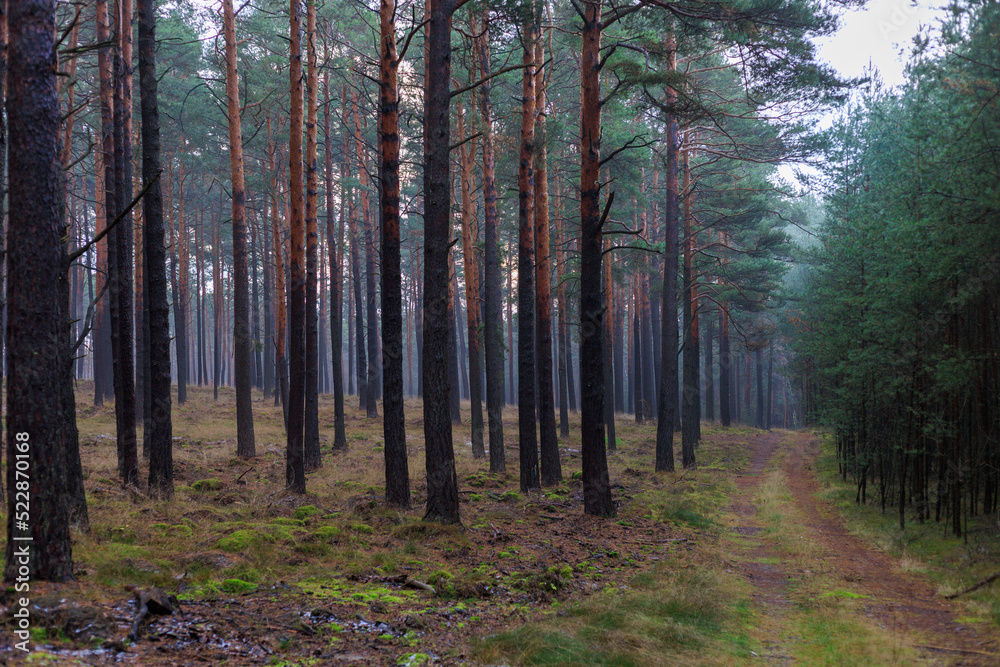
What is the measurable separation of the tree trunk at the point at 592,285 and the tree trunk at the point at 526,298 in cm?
213

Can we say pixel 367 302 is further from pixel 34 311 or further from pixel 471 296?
pixel 34 311

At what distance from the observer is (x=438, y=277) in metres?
9.17

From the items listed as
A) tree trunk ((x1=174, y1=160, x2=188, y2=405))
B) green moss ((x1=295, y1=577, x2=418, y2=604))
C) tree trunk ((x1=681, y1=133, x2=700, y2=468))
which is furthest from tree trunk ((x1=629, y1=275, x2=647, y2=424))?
green moss ((x1=295, y1=577, x2=418, y2=604))

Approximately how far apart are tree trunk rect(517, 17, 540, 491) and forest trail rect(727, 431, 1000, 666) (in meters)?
4.33

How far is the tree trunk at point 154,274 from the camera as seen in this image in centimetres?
976

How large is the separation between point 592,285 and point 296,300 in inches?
232

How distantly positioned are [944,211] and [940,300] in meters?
1.98

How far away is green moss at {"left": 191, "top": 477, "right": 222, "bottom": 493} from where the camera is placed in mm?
11297

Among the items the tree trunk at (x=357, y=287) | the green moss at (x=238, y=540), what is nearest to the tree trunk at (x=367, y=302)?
the tree trunk at (x=357, y=287)

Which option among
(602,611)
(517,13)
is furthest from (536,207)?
(602,611)

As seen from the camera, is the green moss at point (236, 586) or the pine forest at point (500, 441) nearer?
the pine forest at point (500, 441)

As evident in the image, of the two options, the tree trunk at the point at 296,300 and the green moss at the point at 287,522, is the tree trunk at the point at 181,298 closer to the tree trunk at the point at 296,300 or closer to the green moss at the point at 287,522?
the tree trunk at the point at 296,300

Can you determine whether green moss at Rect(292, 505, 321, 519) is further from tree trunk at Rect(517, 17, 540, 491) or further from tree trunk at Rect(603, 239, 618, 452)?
tree trunk at Rect(603, 239, 618, 452)

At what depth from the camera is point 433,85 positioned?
29.7ft
